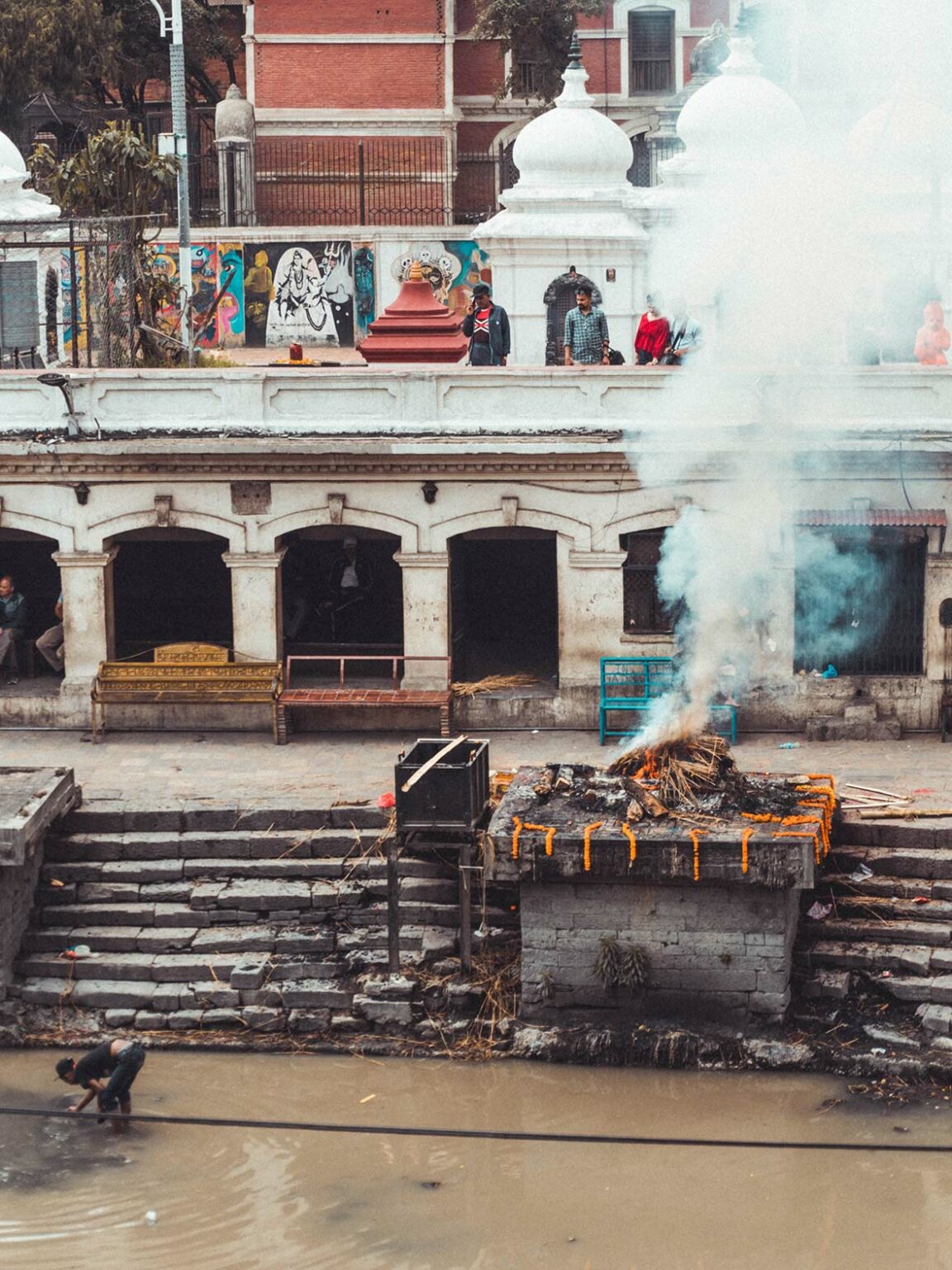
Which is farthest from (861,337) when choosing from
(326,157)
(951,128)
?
(326,157)

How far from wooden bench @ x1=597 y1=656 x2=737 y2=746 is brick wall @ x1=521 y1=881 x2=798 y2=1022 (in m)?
4.39

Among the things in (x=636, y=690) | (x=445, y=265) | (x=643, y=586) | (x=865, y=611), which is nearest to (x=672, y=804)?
(x=636, y=690)

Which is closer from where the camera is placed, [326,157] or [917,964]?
[917,964]

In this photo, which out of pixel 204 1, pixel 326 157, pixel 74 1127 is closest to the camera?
pixel 74 1127

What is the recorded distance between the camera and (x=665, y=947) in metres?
20.3

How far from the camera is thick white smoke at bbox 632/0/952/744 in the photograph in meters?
23.8

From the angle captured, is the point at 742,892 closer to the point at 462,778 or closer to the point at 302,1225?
the point at 462,778

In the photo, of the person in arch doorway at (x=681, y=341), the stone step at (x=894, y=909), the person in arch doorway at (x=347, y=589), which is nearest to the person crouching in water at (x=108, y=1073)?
the stone step at (x=894, y=909)

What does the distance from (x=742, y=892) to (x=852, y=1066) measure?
1703mm

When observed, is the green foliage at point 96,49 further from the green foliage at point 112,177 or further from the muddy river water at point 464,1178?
the muddy river water at point 464,1178

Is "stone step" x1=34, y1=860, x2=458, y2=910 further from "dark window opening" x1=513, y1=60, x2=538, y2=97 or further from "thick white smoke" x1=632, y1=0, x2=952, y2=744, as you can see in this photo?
"dark window opening" x1=513, y1=60, x2=538, y2=97

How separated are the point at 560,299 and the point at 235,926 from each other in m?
12.7

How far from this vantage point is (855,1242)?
17375 mm

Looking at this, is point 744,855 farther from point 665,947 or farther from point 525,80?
point 525,80
